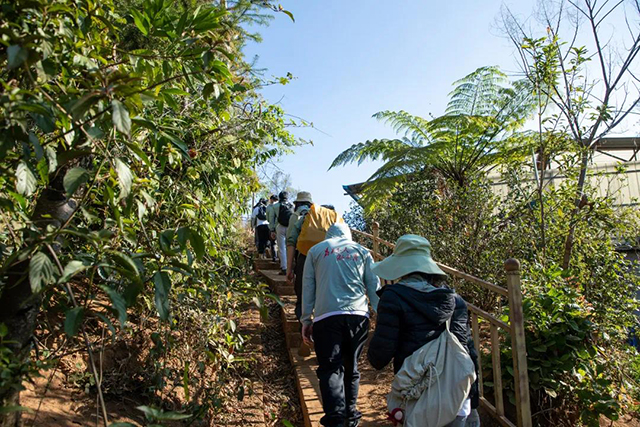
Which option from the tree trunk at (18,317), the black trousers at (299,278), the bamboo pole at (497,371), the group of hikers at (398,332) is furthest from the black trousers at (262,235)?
the tree trunk at (18,317)

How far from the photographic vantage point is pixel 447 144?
9164 mm

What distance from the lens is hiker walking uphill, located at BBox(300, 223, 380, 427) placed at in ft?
11.6

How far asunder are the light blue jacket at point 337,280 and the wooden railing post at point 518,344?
0.94 meters

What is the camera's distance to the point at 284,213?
819 centimetres

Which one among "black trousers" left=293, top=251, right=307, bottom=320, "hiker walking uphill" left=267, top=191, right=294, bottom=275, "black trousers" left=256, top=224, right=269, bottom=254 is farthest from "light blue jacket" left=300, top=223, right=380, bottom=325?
"black trousers" left=256, top=224, right=269, bottom=254

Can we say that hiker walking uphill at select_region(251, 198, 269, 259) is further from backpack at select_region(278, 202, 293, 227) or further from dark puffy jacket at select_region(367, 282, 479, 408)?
dark puffy jacket at select_region(367, 282, 479, 408)

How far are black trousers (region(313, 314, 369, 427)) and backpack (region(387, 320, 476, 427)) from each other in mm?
930

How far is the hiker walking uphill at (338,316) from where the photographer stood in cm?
353

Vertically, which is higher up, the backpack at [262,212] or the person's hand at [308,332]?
the backpack at [262,212]

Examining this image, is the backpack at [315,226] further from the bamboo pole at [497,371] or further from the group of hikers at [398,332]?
the bamboo pole at [497,371]

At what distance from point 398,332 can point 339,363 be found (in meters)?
1.02

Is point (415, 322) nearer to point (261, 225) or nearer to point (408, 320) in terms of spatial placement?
point (408, 320)

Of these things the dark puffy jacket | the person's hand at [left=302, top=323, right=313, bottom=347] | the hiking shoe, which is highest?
the dark puffy jacket

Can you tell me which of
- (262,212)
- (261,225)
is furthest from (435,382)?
(261,225)
